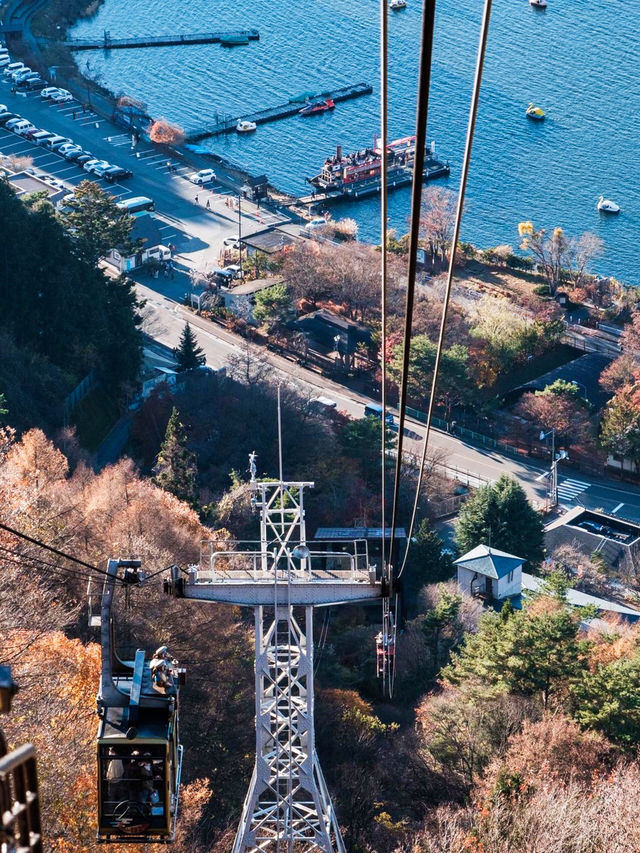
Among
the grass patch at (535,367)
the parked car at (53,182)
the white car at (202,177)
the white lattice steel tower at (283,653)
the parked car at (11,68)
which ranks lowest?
the grass patch at (535,367)

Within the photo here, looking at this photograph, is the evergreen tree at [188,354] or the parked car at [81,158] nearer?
the evergreen tree at [188,354]

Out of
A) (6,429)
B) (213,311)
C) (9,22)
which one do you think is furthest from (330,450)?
(9,22)

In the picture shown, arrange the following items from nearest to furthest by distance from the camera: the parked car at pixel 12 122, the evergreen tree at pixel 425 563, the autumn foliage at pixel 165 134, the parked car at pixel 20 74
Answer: the evergreen tree at pixel 425 563
the parked car at pixel 12 122
the autumn foliage at pixel 165 134
the parked car at pixel 20 74

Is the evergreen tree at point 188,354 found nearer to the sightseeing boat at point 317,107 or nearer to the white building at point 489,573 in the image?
the white building at point 489,573

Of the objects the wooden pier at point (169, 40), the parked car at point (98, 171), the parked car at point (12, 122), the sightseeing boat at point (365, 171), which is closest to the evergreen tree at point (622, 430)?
the sightseeing boat at point (365, 171)

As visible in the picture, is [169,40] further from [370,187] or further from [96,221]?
[96,221]

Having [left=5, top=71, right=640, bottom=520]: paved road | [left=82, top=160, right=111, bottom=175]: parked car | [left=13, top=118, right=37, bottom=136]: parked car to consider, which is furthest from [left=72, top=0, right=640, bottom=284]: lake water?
[left=13, top=118, right=37, bottom=136]: parked car

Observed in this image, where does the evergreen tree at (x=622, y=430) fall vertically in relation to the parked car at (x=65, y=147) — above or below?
below
